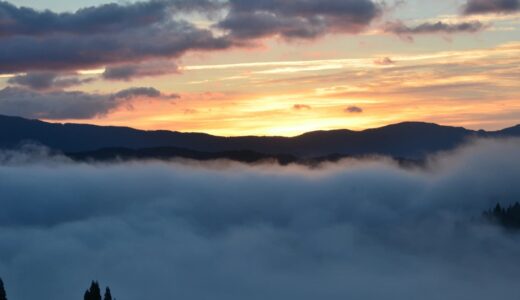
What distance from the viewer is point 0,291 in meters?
172

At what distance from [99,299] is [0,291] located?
16.9 metres

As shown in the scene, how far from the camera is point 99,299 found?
179625 millimetres
